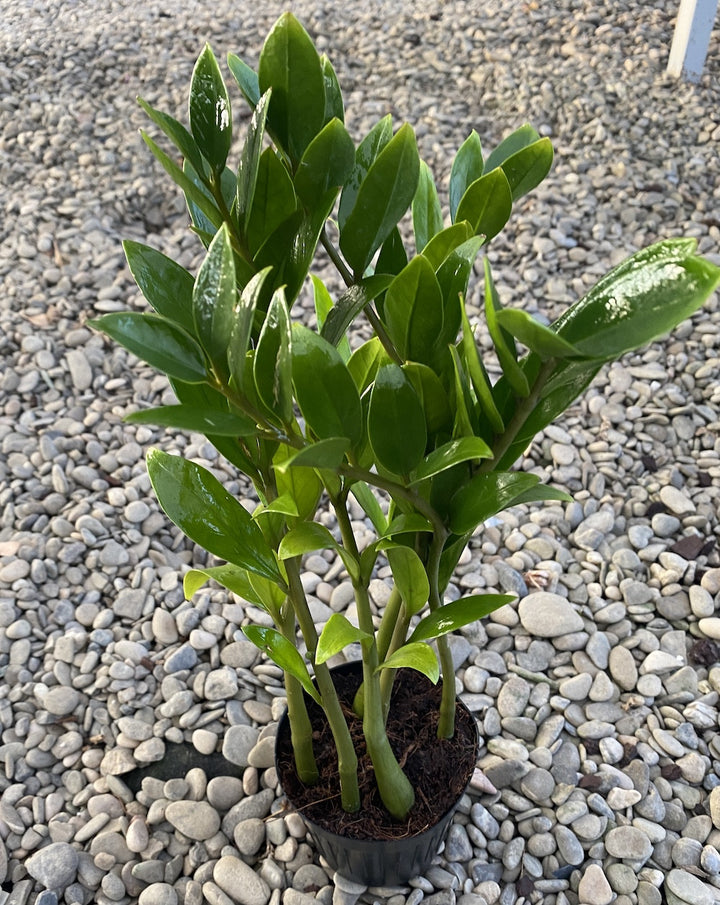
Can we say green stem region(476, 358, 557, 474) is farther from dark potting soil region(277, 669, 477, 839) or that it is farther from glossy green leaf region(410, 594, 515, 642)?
dark potting soil region(277, 669, 477, 839)

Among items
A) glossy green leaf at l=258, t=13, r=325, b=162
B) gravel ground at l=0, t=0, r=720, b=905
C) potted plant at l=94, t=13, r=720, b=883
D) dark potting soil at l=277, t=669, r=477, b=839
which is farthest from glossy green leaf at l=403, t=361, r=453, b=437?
gravel ground at l=0, t=0, r=720, b=905

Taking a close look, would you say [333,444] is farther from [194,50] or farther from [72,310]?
[194,50]

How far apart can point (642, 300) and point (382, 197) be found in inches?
10.4

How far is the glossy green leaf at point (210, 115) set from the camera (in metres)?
0.72

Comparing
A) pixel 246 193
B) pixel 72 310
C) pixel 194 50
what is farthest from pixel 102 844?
pixel 194 50

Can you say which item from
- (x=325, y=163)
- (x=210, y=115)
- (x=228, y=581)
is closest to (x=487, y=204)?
(x=325, y=163)

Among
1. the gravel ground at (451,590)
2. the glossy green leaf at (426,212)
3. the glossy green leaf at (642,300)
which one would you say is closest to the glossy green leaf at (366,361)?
the glossy green leaf at (426,212)

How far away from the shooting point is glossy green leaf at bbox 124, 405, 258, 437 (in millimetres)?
592

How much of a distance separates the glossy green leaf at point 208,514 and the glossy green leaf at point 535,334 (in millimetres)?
409

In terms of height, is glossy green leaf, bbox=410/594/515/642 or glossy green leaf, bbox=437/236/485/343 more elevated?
glossy green leaf, bbox=437/236/485/343

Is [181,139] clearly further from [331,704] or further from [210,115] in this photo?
[331,704]

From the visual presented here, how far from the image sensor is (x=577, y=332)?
2.13 ft

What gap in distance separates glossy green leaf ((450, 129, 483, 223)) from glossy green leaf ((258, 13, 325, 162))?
0.19 m

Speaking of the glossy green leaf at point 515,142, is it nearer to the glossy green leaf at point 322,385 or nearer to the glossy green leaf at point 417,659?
the glossy green leaf at point 322,385
